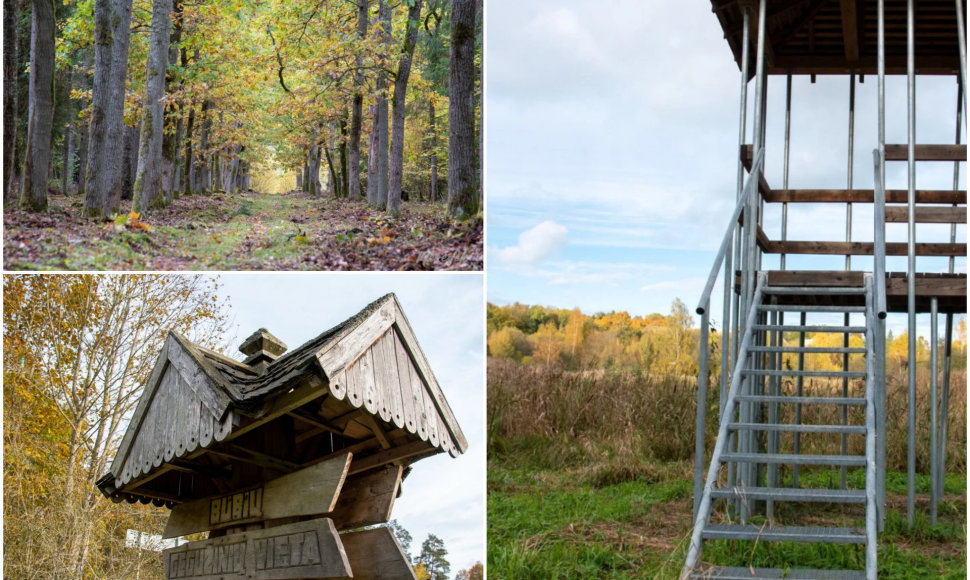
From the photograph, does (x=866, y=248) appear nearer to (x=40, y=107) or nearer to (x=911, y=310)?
(x=911, y=310)

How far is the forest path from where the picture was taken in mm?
6617

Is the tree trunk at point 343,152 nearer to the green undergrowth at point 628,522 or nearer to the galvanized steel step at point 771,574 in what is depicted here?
the green undergrowth at point 628,522

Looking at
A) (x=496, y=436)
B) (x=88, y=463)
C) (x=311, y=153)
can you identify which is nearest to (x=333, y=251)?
(x=496, y=436)

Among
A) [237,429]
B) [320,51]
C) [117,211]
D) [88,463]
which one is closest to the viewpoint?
[237,429]

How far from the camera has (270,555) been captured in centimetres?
352

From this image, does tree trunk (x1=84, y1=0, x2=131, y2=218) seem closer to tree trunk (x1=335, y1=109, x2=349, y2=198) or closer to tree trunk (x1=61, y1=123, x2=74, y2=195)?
tree trunk (x1=61, y1=123, x2=74, y2=195)

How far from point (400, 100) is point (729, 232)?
8.57 meters

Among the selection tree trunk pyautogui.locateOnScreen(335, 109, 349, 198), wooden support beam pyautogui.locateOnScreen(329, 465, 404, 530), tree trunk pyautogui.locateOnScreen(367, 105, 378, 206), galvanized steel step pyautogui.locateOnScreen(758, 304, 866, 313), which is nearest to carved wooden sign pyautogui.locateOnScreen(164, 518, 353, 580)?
wooden support beam pyautogui.locateOnScreen(329, 465, 404, 530)

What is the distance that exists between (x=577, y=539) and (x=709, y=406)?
5068 mm

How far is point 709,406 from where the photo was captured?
1068 cm

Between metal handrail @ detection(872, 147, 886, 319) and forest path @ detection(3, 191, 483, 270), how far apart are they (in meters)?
3.03

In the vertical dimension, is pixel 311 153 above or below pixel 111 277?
above

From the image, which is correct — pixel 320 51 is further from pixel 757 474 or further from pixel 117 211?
pixel 757 474

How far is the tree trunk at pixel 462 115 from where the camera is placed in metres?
8.17
